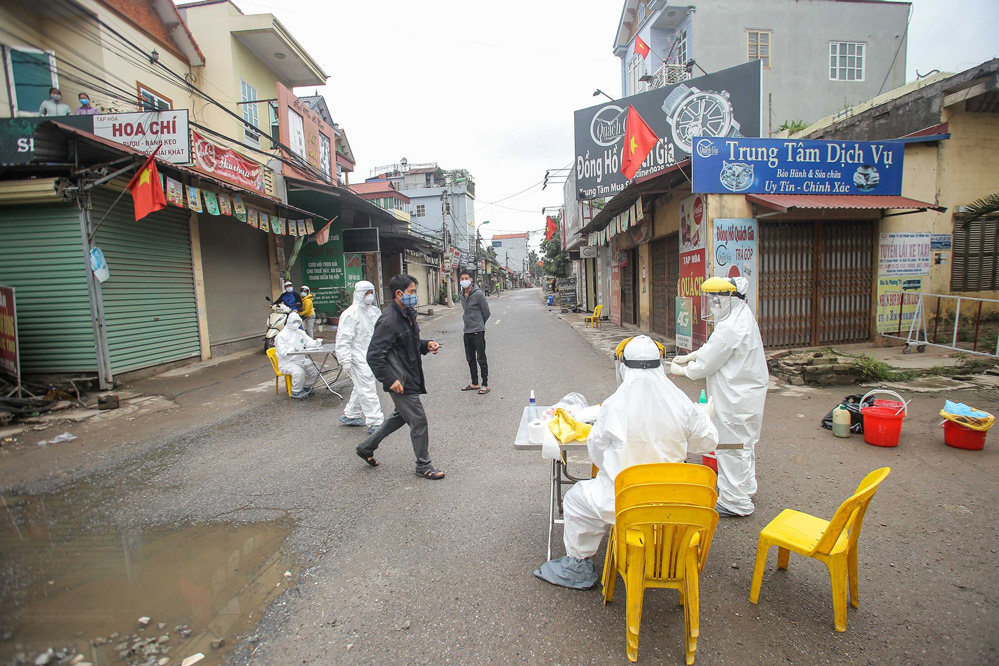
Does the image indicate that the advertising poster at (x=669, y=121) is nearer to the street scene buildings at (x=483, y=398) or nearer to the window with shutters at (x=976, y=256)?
the street scene buildings at (x=483, y=398)

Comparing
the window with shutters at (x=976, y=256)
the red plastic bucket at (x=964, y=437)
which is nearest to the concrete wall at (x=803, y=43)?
the window with shutters at (x=976, y=256)

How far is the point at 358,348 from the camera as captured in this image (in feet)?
20.5

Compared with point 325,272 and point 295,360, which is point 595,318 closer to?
point 325,272

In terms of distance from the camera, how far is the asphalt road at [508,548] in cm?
243

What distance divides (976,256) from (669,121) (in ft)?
24.6

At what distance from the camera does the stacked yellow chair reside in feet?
7.34

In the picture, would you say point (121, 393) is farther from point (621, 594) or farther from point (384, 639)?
point (621, 594)

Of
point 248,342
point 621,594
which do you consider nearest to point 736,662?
point 621,594

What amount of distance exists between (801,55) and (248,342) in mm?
22022

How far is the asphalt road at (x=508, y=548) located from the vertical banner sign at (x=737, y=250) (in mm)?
3484

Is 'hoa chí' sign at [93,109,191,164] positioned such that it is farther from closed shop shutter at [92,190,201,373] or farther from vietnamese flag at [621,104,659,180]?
vietnamese flag at [621,104,659,180]

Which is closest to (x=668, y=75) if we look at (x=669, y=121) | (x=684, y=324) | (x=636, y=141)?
(x=669, y=121)

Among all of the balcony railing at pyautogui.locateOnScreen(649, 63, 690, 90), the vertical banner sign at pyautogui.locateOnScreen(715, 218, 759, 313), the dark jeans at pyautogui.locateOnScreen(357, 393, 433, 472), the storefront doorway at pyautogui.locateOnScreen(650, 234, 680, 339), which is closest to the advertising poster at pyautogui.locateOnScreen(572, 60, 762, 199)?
the storefront doorway at pyautogui.locateOnScreen(650, 234, 680, 339)

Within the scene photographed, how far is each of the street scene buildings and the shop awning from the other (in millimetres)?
107
